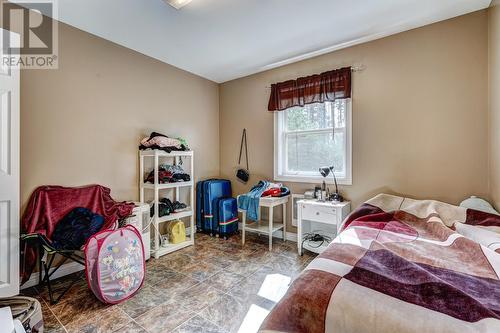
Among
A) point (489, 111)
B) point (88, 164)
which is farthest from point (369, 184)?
point (88, 164)

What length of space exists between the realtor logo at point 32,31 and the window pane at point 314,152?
2.90m

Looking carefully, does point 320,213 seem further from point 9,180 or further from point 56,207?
point 9,180

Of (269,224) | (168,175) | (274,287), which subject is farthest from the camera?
(269,224)

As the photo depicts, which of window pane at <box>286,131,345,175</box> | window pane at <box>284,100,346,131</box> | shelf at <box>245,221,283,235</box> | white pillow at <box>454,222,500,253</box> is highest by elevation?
window pane at <box>284,100,346,131</box>

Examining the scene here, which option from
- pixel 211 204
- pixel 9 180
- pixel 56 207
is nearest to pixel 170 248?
pixel 211 204

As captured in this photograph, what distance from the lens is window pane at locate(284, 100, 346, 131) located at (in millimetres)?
2967

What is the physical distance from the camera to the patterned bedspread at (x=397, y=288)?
76 centimetres

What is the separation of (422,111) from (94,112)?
356cm

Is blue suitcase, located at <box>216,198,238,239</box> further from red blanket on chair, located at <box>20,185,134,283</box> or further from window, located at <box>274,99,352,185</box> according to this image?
red blanket on chair, located at <box>20,185,134,283</box>

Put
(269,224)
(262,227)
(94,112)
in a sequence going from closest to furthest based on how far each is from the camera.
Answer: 1. (94,112)
2. (269,224)
3. (262,227)

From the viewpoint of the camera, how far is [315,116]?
318cm

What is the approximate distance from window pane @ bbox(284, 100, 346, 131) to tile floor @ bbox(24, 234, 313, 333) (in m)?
1.71

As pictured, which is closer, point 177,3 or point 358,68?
point 177,3

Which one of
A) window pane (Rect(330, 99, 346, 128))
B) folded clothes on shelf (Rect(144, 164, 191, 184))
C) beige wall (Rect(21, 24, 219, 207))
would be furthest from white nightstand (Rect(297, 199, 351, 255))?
beige wall (Rect(21, 24, 219, 207))
